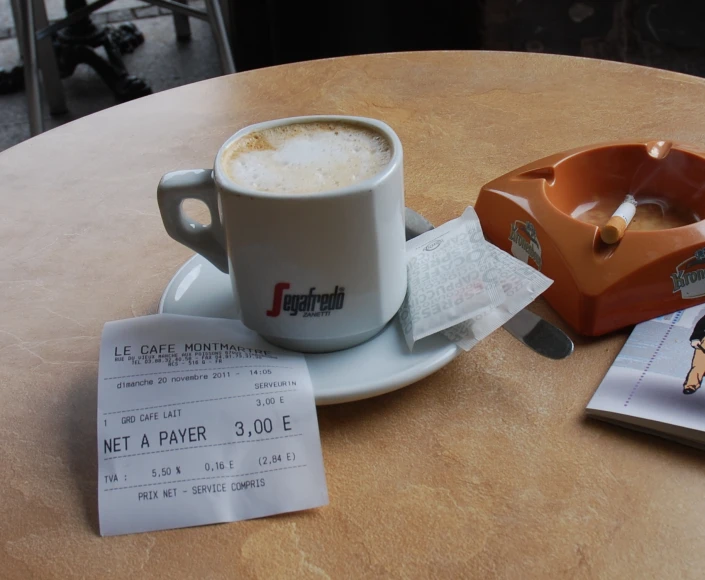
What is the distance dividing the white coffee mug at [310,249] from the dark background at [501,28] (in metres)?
1.21

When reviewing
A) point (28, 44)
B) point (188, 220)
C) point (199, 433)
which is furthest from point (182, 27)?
point (199, 433)

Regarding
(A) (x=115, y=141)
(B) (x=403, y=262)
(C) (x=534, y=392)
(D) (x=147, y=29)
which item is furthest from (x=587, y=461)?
(D) (x=147, y=29)

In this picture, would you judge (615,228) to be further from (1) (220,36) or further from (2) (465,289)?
(1) (220,36)

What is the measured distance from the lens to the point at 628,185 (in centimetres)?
64

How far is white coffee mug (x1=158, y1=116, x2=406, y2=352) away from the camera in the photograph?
438 millimetres

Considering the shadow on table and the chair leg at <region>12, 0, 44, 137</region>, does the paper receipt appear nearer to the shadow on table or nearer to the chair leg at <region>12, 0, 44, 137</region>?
the shadow on table

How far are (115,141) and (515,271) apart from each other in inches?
20.2

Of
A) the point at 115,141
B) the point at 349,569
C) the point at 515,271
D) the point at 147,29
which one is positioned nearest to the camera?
the point at 349,569

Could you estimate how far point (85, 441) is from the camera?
18.5 inches

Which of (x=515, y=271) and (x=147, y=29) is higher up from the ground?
(x=515, y=271)

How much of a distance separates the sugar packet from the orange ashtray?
5 cm

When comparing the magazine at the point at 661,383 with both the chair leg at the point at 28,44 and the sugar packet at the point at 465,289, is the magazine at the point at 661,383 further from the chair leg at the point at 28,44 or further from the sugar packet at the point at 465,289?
the chair leg at the point at 28,44

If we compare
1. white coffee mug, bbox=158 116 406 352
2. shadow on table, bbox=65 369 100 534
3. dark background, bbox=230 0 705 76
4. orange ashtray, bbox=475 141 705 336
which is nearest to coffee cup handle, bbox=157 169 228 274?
white coffee mug, bbox=158 116 406 352

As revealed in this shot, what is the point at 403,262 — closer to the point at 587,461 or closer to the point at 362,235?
the point at 362,235
